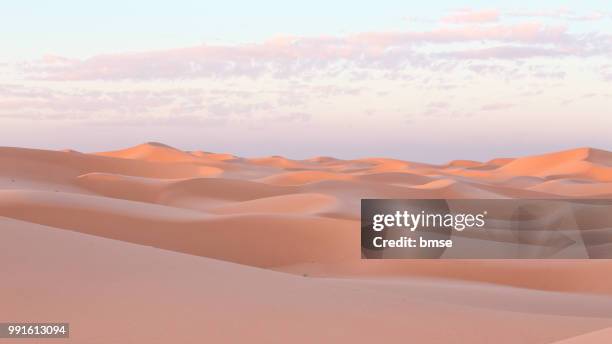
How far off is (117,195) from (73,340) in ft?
85.0

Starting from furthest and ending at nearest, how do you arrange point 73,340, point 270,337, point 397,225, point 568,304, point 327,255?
1. point 397,225
2. point 327,255
3. point 568,304
4. point 270,337
5. point 73,340

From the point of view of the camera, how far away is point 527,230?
23828 mm

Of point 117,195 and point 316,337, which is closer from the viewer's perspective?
point 316,337

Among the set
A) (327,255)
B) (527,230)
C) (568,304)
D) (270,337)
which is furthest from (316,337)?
(527,230)

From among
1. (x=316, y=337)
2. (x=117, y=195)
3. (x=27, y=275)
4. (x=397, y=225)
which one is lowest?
(x=316, y=337)

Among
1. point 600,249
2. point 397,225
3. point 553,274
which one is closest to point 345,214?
point 397,225

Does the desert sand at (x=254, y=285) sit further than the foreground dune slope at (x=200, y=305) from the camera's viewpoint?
Yes

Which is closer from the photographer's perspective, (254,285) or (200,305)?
(200,305)

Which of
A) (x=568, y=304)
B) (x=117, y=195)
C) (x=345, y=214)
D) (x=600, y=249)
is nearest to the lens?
(x=568, y=304)

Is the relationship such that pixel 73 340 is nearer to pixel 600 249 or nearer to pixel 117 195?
pixel 600 249

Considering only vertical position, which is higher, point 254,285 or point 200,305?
point 254,285

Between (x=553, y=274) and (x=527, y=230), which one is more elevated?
(x=527, y=230)

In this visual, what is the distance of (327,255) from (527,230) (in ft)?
28.8

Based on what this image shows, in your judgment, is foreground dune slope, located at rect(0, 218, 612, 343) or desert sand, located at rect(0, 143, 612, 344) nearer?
foreground dune slope, located at rect(0, 218, 612, 343)
